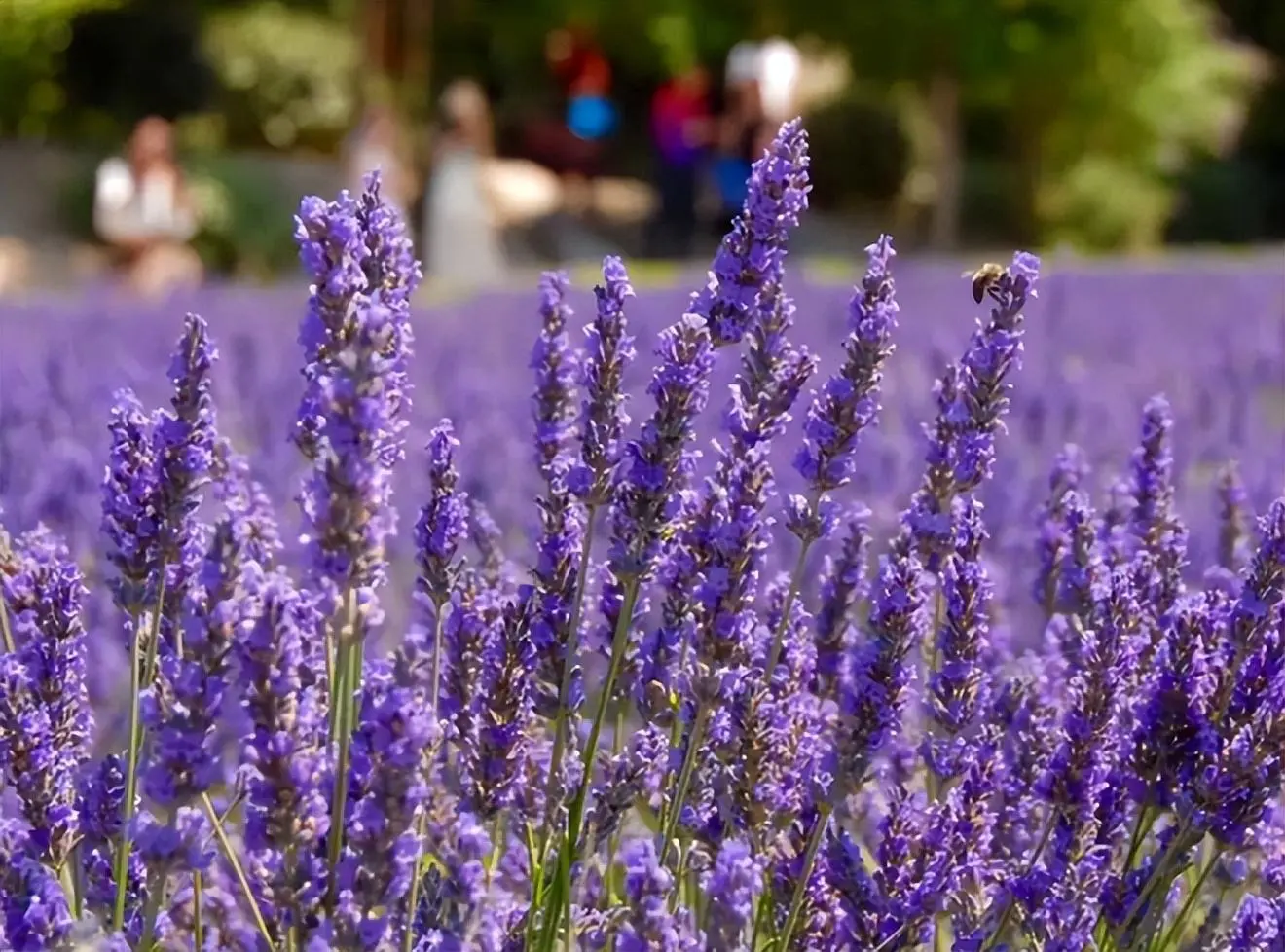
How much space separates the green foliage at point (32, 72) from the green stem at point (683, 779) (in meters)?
17.4

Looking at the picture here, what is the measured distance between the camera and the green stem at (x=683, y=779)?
63.5 inches

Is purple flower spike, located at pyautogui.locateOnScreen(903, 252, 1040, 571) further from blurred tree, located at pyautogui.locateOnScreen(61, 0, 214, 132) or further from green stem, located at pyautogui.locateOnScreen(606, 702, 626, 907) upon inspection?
blurred tree, located at pyautogui.locateOnScreen(61, 0, 214, 132)

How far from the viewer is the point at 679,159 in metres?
16.3

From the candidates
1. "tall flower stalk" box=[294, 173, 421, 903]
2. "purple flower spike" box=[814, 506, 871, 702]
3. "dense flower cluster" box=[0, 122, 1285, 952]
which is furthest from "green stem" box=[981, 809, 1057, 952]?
A: "tall flower stalk" box=[294, 173, 421, 903]

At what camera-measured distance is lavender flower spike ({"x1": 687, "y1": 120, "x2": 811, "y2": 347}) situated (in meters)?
1.66

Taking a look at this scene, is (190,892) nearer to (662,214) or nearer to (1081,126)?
(662,214)

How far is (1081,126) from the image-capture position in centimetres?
2133

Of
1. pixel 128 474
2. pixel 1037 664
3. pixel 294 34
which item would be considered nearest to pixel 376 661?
pixel 128 474

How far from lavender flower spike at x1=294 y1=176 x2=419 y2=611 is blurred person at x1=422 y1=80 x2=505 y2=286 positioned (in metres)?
9.77

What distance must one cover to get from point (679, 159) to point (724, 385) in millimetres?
10885

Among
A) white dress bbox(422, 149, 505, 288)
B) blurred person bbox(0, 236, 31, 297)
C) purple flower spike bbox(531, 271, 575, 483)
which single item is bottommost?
blurred person bbox(0, 236, 31, 297)

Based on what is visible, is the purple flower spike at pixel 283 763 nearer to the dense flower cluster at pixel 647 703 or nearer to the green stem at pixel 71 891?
the dense flower cluster at pixel 647 703

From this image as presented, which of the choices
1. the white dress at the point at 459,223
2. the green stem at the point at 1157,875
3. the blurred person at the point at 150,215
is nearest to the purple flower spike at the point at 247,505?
the green stem at the point at 1157,875

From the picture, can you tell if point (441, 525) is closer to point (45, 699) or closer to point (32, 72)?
point (45, 699)
